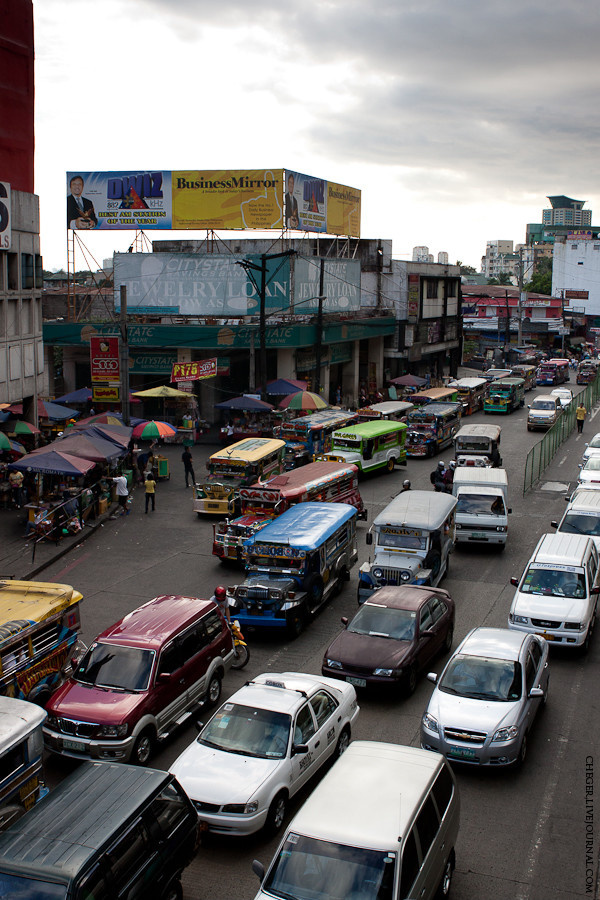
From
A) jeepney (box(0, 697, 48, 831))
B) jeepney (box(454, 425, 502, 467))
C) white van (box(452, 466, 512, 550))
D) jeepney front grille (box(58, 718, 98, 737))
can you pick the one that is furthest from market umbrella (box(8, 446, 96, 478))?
jeepney (box(454, 425, 502, 467))

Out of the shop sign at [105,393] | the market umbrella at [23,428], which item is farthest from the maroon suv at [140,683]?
the shop sign at [105,393]

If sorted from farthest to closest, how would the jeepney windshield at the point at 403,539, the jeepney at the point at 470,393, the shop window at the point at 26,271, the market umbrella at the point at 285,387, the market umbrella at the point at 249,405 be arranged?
the jeepney at the point at 470,393 → the market umbrella at the point at 285,387 → the market umbrella at the point at 249,405 → the shop window at the point at 26,271 → the jeepney windshield at the point at 403,539

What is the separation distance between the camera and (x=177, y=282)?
48062 millimetres

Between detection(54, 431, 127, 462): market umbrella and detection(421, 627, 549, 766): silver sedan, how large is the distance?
1679cm

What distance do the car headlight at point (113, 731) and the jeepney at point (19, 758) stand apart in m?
1.32

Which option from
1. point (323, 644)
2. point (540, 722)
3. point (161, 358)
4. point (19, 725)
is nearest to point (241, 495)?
point (323, 644)

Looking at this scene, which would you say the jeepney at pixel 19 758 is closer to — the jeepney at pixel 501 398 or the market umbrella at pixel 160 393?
the market umbrella at pixel 160 393

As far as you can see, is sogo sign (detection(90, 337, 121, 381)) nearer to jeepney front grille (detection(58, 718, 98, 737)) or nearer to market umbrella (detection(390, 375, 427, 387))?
jeepney front grille (detection(58, 718, 98, 737))

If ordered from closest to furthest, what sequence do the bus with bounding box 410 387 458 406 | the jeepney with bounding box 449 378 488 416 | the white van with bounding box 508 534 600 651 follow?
the white van with bounding box 508 534 600 651 < the bus with bounding box 410 387 458 406 < the jeepney with bounding box 449 378 488 416

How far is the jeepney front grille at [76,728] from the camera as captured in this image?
12.2m

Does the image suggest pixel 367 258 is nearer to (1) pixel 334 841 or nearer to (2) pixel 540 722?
(2) pixel 540 722

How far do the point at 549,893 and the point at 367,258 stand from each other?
197 ft

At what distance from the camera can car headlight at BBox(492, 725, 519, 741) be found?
12.1m

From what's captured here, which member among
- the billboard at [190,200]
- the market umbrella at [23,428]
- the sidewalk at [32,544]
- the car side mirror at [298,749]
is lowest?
the sidewalk at [32,544]
